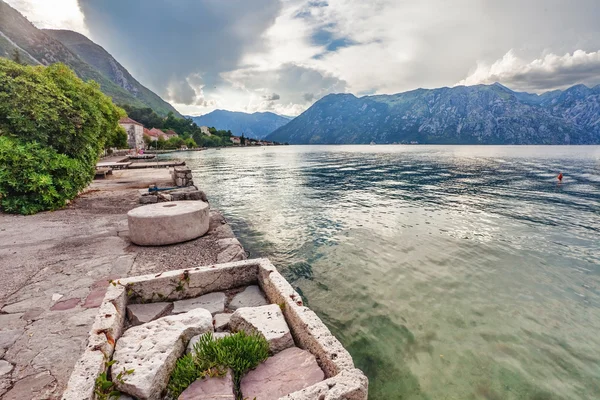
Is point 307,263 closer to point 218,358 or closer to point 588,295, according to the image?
point 218,358

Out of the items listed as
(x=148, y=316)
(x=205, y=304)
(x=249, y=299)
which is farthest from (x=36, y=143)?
(x=249, y=299)

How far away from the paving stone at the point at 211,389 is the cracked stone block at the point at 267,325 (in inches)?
23.8

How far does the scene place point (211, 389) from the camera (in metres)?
2.70

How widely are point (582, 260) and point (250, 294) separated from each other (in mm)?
11974

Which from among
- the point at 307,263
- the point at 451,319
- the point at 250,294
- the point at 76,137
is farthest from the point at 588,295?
the point at 76,137

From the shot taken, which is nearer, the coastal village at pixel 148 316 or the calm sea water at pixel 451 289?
the coastal village at pixel 148 316

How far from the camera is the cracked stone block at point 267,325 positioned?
10.8 ft

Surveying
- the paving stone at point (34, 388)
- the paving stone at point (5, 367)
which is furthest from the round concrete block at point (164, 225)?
the paving stone at point (34, 388)

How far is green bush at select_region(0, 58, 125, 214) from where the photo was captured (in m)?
10.1

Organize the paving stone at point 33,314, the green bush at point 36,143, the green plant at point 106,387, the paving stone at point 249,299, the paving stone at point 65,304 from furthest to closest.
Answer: the green bush at point 36,143
the paving stone at point 65,304
the paving stone at point 249,299
the paving stone at point 33,314
the green plant at point 106,387

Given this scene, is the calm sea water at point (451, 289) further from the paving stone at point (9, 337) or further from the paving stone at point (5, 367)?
the paving stone at point (9, 337)

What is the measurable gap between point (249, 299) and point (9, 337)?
3.27 metres

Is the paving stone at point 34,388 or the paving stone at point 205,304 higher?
the paving stone at point 205,304

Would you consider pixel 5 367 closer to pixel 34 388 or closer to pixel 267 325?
pixel 34 388
